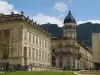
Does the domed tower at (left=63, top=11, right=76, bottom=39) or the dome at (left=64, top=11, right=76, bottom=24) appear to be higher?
the dome at (left=64, top=11, right=76, bottom=24)

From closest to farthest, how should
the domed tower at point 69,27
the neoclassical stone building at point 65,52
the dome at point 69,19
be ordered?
the neoclassical stone building at point 65,52 < the domed tower at point 69,27 < the dome at point 69,19

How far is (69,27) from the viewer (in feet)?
472

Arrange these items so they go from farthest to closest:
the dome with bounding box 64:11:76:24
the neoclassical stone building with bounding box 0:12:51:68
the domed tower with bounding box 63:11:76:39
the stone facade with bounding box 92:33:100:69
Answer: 1. the dome with bounding box 64:11:76:24
2. the domed tower with bounding box 63:11:76:39
3. the stone facade with bounding box 92:33:100:69
4. the neoclassical stone building with bounding box 0:12:51:68

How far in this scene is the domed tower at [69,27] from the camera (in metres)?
141

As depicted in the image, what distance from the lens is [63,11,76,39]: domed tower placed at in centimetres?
14075

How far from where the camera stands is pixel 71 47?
414 feet

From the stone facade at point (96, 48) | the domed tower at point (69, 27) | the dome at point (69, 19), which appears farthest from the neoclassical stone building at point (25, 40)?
the dome at point (69, 19)

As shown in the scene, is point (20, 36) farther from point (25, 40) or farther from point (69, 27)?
point (69, 27)

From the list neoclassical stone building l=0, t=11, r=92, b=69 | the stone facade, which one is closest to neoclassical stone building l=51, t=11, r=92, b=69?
the stone facade

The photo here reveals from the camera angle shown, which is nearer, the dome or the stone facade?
the stone facade

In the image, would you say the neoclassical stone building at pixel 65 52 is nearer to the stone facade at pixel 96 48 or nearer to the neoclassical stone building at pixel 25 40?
the stone facade at pixel 96 48

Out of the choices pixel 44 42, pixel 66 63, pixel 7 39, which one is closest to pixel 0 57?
pixel 7 39

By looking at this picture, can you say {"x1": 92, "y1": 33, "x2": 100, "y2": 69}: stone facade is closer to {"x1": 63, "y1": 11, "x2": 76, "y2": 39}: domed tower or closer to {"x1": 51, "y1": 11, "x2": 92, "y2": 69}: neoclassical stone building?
{"x1": 51, "y1": 11, "x2": 92, "y2": 69}: neoclassical stone building

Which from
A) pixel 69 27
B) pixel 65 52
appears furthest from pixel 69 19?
pixel 65 52
